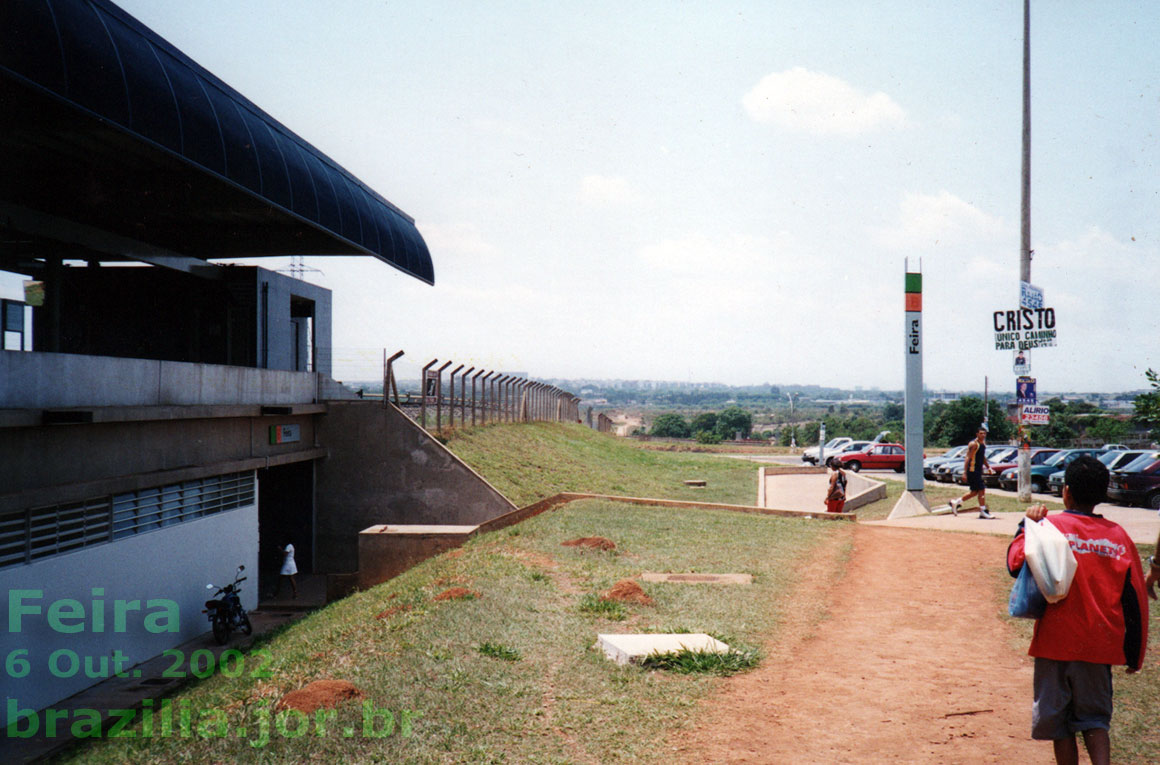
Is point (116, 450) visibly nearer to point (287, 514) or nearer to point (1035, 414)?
point (287, 514)

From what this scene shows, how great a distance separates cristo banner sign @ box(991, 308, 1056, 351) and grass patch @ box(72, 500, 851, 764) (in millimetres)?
6963

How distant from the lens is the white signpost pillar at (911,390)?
19.7 meters

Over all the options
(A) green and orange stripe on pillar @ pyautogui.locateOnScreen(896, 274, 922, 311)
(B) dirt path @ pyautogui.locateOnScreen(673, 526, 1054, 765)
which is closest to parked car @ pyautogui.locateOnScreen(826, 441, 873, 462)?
(A) green and orange stripe on pillar @ pyautogui.locateOnScreen(896, 274, 922, 311)

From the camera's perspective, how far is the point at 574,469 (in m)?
29.6

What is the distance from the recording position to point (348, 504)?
77.2ft

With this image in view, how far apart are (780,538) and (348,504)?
1345 centimetres

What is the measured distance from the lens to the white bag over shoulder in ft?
14.1

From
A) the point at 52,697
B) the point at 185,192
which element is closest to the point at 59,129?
the point at 185,192

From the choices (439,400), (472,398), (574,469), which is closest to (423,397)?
(439,400)

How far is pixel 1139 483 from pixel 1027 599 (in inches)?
806

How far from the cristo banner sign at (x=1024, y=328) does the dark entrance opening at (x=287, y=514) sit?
17684 millimetres

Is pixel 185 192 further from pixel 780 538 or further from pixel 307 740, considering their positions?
pixel 307 740

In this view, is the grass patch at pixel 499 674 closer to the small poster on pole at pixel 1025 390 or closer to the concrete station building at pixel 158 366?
the concrete station building at pixel 158 366

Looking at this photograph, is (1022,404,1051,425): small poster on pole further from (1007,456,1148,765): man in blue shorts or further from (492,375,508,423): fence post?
(492,375,508,423): fence post
